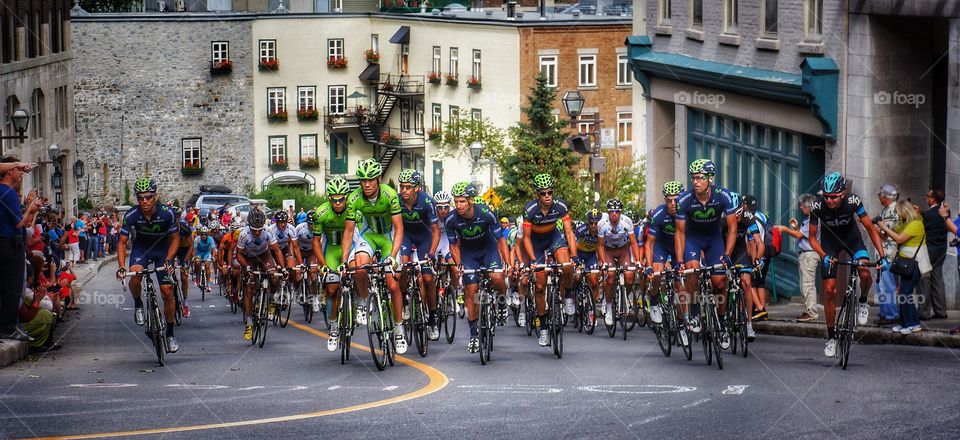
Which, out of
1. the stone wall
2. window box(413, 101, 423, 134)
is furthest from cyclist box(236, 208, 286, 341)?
the stone wall

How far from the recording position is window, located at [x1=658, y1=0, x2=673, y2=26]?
3622cm

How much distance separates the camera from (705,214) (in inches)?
693

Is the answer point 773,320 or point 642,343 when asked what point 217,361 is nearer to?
point 642,343

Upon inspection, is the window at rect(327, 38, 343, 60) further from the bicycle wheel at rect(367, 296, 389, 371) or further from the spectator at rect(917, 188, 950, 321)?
the bicycle wheel at rect(367, 296, 389, 371)

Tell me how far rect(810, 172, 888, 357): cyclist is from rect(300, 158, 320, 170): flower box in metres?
65.5

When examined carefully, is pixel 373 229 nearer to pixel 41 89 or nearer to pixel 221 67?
pixel 41 89

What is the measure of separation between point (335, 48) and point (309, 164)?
5999 millimetres

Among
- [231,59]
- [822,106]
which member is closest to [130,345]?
[822,106]

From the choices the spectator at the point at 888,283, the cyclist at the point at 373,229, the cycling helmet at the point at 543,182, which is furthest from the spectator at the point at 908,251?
the cyclist at the point at 373,229

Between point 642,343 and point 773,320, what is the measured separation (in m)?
2.68

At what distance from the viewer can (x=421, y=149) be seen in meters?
76.1

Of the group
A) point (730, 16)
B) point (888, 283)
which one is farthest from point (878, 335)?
point (730, 16)

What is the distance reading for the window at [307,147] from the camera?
81.9m

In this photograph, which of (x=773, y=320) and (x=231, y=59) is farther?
(x=231, y=59)
